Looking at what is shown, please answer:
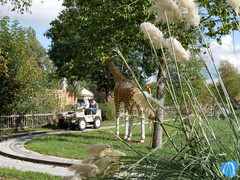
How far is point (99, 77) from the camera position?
1027 inches

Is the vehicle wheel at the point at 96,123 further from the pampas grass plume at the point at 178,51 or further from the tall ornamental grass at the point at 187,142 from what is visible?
the pampas grass plume at the point at 178,51

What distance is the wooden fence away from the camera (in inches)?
581

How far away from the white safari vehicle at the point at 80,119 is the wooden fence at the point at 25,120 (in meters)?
2.07

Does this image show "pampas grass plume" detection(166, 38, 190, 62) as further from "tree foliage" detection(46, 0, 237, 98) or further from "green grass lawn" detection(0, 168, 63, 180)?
"tree foliage" detection(46, 0, 237, 98)

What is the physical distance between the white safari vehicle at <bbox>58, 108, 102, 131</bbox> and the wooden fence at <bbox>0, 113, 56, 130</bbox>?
6.79 feet

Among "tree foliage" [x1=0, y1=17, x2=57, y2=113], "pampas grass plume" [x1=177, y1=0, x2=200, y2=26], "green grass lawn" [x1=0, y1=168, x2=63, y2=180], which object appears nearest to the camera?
"pampas grass plume" [x1=177, y1=0, x2=200, y2=26]

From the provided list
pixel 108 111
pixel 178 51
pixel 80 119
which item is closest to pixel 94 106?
pixel 80 119

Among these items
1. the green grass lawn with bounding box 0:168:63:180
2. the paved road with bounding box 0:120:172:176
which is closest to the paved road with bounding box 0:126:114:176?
the paved road with bounding box 0:120:172:176

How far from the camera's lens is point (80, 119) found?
14.2 m

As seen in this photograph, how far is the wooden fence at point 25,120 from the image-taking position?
1476 cm

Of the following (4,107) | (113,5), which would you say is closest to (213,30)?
(113,5)

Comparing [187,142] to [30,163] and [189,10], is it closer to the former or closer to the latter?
[189,10]

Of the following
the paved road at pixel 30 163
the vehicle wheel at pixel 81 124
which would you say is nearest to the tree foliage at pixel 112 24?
the paved road at pixel 30 163

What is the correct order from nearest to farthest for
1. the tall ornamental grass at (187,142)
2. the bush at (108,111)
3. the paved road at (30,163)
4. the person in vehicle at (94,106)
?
the tall ornamental grass at (187,142), the paved road at (30,163), the person in vehicle at (94,106), the bush at (108,111)
